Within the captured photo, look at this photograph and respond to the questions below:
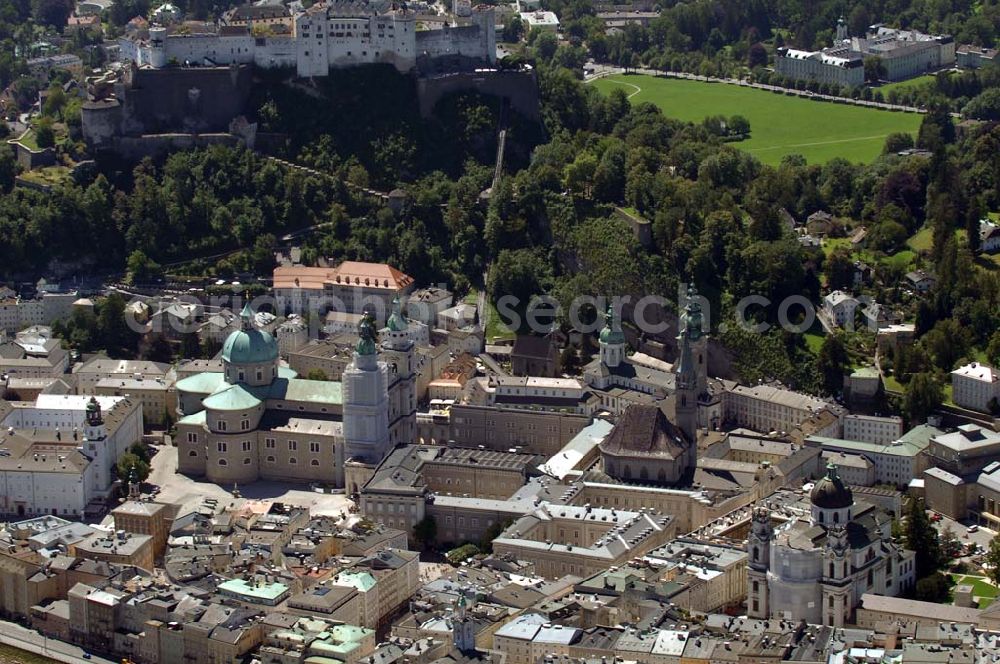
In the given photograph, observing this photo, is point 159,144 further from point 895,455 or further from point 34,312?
point 895,455

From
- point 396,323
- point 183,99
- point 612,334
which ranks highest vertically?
point 183,99

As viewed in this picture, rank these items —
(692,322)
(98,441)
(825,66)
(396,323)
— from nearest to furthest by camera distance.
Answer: (98,441), (692,322), (396,323), (825,66)

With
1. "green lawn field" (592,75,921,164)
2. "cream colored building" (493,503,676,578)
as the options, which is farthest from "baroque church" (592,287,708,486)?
"green lawn field" (592,75,921,164)

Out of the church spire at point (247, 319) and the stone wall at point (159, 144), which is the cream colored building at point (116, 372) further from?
the stone wall at point (159, 144)

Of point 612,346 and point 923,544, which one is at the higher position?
point 612,346

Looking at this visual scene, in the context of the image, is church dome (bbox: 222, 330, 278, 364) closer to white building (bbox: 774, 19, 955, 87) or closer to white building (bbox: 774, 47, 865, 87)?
white building (bbox: 774, 47, 865, 87)

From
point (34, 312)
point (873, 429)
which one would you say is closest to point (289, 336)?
point (34, 312)

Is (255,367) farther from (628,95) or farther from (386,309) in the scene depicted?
(628,95)

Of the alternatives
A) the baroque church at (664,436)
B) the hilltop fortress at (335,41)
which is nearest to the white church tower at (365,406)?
the baroque church at (664,436)
